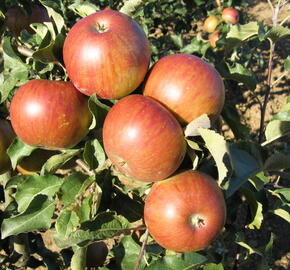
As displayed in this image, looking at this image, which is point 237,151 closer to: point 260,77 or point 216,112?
point 216,112

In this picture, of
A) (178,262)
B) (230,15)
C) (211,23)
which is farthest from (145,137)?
(211,23)

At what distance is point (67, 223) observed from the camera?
100 centimetres

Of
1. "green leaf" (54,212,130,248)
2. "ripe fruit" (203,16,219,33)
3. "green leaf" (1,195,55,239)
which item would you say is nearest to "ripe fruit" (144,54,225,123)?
"green leaf" (54,212,130,248)

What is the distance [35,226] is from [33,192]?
0.11 metres

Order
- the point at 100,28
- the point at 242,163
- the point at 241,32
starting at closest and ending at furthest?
the point at 242,163
the point at 100,28
the point at 241,32

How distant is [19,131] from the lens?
3.23 ft

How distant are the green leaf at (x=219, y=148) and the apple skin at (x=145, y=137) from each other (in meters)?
0.07

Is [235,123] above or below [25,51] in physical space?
below

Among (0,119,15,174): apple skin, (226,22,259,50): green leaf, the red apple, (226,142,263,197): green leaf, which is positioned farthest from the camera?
the red apple

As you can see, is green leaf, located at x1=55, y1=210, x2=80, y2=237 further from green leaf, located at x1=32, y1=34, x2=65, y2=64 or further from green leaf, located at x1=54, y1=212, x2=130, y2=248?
green leaf, located at x1=32, y1=34, x2=65, y2=64

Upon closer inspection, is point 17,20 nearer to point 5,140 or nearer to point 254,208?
point 5,140

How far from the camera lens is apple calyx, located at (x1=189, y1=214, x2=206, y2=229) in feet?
2.97

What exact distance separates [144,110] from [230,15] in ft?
13.0

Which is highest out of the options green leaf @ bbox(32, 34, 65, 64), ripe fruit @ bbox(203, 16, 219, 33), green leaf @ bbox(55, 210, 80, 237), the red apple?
green leaf @ bbox(32, 34, 65, 64)
